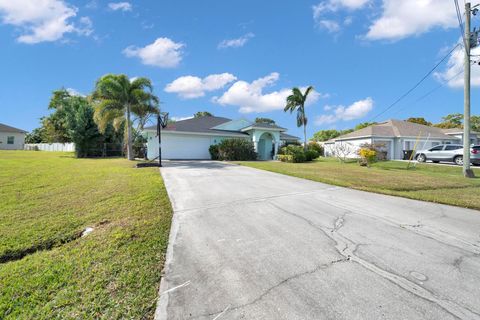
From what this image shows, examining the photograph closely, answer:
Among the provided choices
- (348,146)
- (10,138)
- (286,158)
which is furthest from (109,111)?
(10,138)

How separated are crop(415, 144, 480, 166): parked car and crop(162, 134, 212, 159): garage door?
1903 centimetres

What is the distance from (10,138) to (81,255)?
53760 mm

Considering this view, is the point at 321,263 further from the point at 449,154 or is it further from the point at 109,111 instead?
the point at 449,154

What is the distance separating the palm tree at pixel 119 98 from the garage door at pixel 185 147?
3197mm

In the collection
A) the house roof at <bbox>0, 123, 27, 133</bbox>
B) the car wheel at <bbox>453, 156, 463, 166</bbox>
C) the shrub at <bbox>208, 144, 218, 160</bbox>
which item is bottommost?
the car wheel at <bbox>453, 156, 463, 166</bbox>

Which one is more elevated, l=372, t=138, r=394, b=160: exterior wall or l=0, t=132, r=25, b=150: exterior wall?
l=0, t=132, r=25, b=150: exterior wall

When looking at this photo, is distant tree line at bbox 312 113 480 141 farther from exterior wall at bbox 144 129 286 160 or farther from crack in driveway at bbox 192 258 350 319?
crack in driveway at bbox 192 258 350 319

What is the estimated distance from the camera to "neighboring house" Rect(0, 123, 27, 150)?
3988 cm

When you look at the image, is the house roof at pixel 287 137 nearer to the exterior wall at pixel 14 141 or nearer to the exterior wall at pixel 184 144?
the exterior wall at pixel 184 144

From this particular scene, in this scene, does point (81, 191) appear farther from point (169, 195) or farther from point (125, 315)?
point (125, 315)

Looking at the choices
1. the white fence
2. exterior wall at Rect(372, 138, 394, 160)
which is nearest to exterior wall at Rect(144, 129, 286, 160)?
exterior wall at Rect(372, 138, 394, 160)

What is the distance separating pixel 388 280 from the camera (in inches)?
99.6

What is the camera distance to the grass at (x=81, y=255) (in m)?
2.16

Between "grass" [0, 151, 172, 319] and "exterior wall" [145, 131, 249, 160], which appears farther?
"exterior wall" [145, 131, 249, 160]
